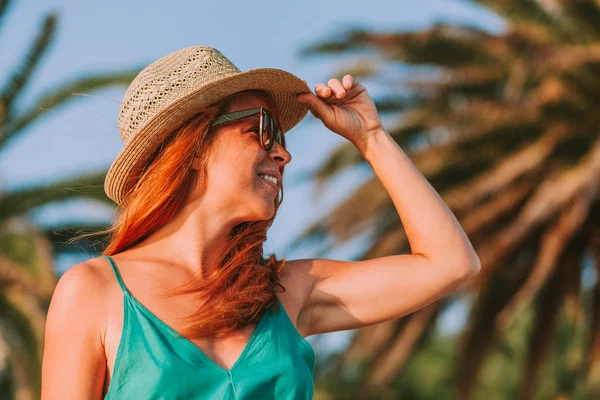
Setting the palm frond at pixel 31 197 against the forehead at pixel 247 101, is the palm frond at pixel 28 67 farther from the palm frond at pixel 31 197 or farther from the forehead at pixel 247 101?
the forehead at pixel 247 101

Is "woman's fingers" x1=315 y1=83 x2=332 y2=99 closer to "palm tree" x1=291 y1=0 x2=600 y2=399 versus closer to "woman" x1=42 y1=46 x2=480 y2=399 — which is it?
"woman" x1=42 y1=46 x2=480 y2=399

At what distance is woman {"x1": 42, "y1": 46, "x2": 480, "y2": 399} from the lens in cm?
272

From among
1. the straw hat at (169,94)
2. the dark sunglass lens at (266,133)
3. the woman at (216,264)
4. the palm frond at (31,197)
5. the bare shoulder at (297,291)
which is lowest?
the palm frond at (31,197)

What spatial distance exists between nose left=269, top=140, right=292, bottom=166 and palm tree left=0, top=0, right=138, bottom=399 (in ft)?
19.6

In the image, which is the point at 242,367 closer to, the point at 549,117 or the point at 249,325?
the point at 249,325

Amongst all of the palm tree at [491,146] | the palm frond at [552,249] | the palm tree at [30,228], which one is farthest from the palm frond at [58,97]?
the palm frond at [552,249]

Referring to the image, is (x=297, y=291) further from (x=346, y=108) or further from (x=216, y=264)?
(x=346, y=108)

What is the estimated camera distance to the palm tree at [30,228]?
30.1 feet

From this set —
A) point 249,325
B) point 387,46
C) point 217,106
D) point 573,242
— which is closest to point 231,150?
point 217,106

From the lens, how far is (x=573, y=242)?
10578mm

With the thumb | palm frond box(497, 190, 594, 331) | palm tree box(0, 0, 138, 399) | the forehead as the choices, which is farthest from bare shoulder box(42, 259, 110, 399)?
palm frond box(497, 190, 594, 331)

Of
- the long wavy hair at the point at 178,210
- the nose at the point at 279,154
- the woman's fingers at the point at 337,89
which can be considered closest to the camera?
the long wavy hair at the point at 178,210

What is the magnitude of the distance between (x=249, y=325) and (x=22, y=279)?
23.8 ft

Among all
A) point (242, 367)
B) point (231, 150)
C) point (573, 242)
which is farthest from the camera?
point (573, 242)
